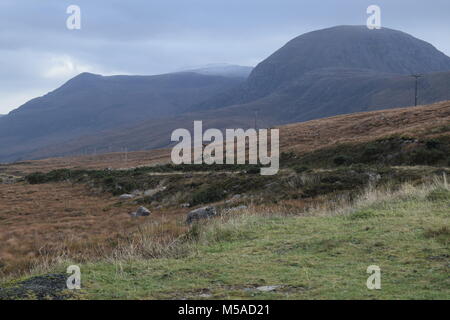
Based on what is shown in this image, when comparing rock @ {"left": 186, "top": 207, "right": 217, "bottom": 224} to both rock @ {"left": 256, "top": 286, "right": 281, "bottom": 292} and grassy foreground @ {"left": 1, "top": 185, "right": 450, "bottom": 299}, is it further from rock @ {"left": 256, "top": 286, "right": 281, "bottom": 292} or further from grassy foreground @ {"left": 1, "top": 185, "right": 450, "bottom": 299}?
rock @ {"left": 256, "top": 286, "right": 281, "bottom": 292}

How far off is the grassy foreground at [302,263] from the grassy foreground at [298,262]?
2 centimetres

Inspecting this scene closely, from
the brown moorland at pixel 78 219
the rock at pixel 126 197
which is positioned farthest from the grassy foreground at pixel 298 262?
the rock at pixel 126 197

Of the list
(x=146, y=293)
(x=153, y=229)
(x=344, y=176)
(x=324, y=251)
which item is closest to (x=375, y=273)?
(x=324, y=251)

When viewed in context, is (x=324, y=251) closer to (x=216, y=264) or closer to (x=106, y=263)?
(x=216, y=264)

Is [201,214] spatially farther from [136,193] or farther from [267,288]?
[136,193]

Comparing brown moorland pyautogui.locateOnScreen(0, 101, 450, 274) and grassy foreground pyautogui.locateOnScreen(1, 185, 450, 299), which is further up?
grassy foreground pyautogui.locateOnScreen(1, 185, 450, 299)

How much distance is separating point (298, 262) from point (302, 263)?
9 cm

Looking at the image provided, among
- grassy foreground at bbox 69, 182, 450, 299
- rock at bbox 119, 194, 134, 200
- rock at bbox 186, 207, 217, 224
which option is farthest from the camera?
rock at bbox 119, 194, 134, 200

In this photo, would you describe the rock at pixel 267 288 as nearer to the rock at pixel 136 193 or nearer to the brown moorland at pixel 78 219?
the brown moorland at pixel 78 219

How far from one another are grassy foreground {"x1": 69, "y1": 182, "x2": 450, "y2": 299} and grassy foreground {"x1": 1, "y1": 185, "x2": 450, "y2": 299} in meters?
0.02

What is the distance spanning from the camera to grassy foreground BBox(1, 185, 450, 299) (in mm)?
7707

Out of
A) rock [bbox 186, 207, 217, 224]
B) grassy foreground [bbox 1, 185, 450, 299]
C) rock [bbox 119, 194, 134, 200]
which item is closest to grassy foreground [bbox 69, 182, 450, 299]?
grassy foreground [bbox 1, 185, 450, 299]

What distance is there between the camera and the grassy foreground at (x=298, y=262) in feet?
25.3

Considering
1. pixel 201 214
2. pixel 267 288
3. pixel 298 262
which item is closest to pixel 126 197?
pixel 201 214
